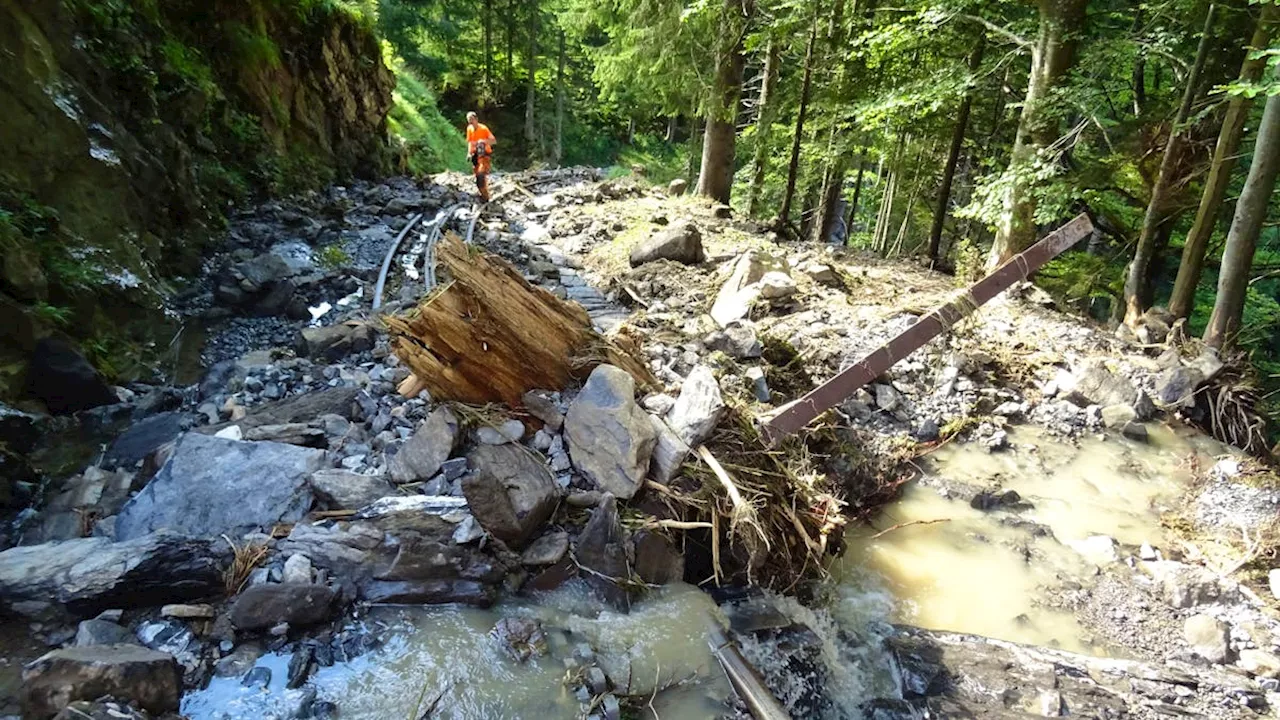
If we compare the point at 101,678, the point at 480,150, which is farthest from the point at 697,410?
the point at 480,150

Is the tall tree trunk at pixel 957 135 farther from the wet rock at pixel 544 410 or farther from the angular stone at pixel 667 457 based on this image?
the wet rock at pixel 544 410

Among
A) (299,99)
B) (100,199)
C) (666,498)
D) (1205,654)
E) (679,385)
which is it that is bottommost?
(1205,654)

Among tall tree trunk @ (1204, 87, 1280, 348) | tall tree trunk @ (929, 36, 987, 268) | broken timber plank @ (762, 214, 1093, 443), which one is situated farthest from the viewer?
tall tree trunk @ (929, 36, 987, 268)

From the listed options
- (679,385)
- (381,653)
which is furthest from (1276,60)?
(381,653)

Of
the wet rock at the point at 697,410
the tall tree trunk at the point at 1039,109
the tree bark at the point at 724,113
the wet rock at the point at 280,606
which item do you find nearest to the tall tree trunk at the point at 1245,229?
the tall tree trunk at the point at 1039,109

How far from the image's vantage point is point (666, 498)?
4629mm

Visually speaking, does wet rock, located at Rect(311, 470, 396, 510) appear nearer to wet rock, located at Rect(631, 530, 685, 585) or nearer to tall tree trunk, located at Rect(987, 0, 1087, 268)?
wet rock, located at Rect(631, 530, 685, 585)

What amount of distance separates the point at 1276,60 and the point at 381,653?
7481mm

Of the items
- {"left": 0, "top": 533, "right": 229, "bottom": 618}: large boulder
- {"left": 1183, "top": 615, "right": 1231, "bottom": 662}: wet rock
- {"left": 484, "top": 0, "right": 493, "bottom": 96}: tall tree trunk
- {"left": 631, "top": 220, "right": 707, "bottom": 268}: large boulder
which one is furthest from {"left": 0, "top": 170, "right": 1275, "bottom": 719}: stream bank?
{"left": 484, "top": 0, "right": 493, "bottom": 96}: tall tree trunk

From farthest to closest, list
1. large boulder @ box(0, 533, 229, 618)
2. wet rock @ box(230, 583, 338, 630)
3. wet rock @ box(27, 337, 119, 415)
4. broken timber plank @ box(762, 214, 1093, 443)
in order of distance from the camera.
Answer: wet rock @ box(27, 337, 119, 415) < broken timber plank @ box(762, 214, 1093, 443) < wet rock @ box(230, 583, 338, 630) < large boulder @ box(0, 533, 229, 618)

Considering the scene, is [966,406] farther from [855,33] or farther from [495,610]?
[855,33]

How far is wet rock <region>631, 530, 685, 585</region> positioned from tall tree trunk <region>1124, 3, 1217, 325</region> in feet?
28.9

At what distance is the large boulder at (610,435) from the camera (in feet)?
15.1

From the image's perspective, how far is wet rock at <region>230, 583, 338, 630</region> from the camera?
3.61 meters
